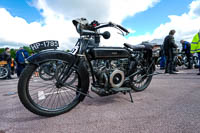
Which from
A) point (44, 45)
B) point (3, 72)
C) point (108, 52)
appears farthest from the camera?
point (3, 72)

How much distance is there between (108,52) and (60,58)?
29.2 inches

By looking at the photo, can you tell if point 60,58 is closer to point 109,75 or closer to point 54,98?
point 109,75

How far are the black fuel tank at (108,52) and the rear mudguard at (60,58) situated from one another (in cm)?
26

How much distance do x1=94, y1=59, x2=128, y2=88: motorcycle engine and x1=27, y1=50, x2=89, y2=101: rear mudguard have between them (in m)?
0.27

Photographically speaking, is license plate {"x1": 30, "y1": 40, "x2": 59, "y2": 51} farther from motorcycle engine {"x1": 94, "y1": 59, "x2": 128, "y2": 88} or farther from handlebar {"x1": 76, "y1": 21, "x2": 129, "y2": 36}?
motorcycle engine {"x1": 94, "y1": 59, "x2": 128, "y2": 88}

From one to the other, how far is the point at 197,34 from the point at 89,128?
18.0 ft

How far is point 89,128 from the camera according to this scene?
131 centimetres

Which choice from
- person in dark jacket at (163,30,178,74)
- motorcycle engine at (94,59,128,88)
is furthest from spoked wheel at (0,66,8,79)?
person in dark jacket at (163,30,178,74)

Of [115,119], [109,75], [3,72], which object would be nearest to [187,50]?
[109,75]

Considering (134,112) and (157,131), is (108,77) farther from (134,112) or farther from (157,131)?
(157,131)

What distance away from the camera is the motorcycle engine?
1905mm

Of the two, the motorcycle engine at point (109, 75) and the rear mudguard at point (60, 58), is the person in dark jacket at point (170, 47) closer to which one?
the motorcycle engine at point (109, 75)

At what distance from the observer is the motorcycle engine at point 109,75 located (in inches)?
75.0

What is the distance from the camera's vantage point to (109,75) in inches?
76.1
